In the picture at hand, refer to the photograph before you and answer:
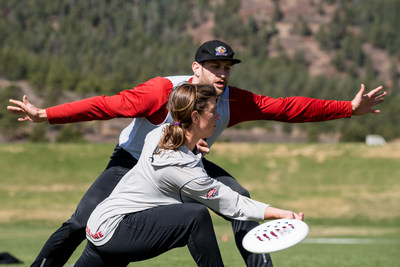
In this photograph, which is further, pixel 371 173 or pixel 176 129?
pixel 371 173

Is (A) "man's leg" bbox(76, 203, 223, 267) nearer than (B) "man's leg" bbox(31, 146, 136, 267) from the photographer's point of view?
Yes

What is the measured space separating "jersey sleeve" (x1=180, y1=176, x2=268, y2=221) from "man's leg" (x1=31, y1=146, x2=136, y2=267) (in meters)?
1.24

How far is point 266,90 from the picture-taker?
150m

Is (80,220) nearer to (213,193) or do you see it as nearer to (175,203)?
(175,203)

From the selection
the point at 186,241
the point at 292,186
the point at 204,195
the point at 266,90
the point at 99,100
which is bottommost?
the point at 266,90

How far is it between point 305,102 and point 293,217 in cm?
184

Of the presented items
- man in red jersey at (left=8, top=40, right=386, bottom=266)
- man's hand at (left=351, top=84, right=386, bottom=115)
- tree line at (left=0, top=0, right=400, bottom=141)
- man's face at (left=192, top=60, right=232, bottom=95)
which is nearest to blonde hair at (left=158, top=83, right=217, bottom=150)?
man in red jersey at (left=8, top=40, right=386, bottom=266)

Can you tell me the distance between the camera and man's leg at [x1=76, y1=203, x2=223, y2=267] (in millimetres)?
4668

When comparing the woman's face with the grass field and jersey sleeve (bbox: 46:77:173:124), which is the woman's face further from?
the grass field

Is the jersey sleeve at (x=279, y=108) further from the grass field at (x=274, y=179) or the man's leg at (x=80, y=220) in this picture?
the grass field at (x=274, y=179)

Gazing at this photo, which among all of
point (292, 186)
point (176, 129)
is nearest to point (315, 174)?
point (292, 186)

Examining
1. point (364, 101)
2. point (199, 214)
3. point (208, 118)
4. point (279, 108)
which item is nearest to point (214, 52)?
point (279, 108)

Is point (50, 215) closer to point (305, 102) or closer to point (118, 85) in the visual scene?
point (305, 102)

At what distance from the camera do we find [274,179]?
2973 cm
